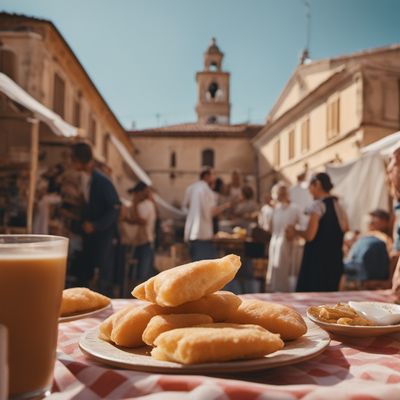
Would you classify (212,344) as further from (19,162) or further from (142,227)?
(19,162)

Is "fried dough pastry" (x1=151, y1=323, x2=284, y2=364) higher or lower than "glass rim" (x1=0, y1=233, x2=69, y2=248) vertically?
lower

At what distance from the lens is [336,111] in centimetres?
1680

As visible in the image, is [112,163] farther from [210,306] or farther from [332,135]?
[210,306]

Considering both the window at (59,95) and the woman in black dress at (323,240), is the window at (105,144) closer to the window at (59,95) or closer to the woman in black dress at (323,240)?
the window at (59,95)

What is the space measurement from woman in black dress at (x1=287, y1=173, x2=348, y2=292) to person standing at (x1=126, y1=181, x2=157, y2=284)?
109 inches

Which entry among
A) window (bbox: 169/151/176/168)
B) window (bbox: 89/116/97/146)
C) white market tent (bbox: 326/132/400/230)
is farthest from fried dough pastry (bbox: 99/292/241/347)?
window (bbox: 169/151/176/168)

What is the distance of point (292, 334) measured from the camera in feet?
3.10

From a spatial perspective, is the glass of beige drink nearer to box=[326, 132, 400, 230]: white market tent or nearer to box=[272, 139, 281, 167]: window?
box=[326, 132, 400, 230]: white market tent

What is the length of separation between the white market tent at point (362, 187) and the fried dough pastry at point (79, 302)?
26.8ft

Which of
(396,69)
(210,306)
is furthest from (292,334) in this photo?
(396,69)

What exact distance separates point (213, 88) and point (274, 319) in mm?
35933

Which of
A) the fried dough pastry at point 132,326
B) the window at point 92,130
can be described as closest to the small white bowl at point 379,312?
the fried dough pastry at point 132,326

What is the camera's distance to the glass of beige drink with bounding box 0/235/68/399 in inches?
28.1

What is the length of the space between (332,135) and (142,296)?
1739 cm
